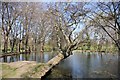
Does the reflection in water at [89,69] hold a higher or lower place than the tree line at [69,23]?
lower

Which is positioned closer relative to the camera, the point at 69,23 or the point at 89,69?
the point at 89,69

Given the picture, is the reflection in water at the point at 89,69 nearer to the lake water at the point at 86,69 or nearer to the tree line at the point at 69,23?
the lake water at the point at 86,69

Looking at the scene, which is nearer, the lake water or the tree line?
the tree line

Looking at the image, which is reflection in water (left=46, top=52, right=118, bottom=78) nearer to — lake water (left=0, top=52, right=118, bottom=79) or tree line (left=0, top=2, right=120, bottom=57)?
lake water (left=0, top=52, right=118, bottom=79)

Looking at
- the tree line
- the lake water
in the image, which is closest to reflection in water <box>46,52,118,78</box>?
the lake water

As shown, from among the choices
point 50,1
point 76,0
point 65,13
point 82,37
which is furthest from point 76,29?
point 76,0

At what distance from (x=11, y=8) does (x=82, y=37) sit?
6418mm

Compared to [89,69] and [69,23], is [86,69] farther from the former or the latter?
[69,23]

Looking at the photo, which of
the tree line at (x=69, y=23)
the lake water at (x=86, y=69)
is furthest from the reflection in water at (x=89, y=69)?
the tree line at (x=69, y=23)

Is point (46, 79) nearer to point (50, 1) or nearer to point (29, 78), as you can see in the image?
point (29, 78)

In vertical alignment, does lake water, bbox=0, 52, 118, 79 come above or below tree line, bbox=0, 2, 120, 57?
below

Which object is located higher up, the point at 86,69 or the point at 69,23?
the point at 69,23

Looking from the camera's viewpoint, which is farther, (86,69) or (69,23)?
(69,23)

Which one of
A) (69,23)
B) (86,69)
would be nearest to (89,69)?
(86,69)
